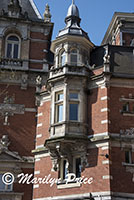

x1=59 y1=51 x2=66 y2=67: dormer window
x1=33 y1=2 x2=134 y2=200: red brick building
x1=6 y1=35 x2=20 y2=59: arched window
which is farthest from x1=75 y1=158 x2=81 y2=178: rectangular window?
x1=6 y1=35 x2=20 y2=59: arched window

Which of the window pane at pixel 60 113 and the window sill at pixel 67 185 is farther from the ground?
the window pane at pixel 60 113

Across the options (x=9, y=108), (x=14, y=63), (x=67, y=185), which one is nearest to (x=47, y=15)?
(x=14, y=63)

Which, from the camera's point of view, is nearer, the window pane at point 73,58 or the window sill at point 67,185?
the window sill at point 67,185

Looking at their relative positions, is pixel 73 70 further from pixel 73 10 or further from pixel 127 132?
pixel 73 10

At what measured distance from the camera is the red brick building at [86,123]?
19.7 m

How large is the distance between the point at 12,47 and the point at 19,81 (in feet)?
10.8

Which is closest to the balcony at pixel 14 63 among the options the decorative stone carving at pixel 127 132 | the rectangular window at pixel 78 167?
the rectangular window at pixel 78 167

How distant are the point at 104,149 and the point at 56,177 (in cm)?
339

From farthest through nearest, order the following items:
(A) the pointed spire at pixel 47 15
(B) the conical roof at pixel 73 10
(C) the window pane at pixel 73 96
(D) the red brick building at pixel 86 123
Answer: (A) the pointed spire at pixel 47 15, (B) the conical roof at pixel 73 10, (C) the window pane at pixel 73 96, (D) the red brick building at pixel 86 123

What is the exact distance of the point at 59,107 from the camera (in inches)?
881

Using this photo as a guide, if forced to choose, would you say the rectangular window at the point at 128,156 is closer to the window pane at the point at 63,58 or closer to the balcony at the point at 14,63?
the window pane at the point at 63,58

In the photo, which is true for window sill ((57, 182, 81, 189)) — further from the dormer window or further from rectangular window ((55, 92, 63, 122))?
the dormer window

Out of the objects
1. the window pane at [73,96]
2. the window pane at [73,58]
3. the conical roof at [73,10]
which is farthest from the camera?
the conical roof at [73,10]

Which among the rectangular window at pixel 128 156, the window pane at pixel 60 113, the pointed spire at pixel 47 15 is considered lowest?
the rectangular window at pixel 128 156
